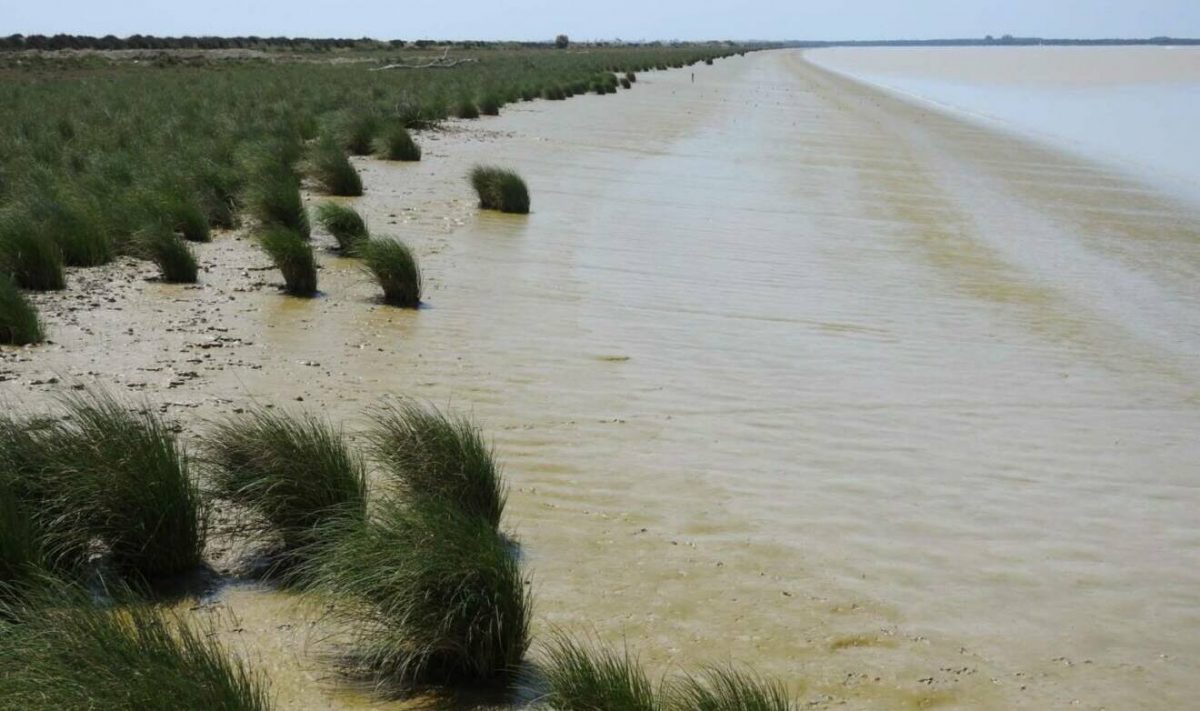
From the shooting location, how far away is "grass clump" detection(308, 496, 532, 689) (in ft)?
14.6

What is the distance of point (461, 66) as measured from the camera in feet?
200

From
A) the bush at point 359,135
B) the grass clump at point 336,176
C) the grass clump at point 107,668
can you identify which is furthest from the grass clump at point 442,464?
the bush at point 359,135

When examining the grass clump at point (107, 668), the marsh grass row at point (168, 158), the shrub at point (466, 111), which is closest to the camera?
the grass clump at point (107, 668)

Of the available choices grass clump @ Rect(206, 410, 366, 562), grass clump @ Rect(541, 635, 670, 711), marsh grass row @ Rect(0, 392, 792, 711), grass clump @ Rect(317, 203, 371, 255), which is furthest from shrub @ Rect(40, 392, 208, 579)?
grass clump @ Rect(317, 203, 371, 255)

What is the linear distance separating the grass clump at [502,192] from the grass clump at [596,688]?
464 inches

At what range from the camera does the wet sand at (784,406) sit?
505 centimetres

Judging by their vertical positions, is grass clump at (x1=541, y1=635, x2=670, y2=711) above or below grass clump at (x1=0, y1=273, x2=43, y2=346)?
below

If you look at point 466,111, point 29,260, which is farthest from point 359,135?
point 29,260

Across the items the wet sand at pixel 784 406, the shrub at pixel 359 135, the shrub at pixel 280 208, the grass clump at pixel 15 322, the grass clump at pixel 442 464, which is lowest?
the wet sand at pixel 784 406

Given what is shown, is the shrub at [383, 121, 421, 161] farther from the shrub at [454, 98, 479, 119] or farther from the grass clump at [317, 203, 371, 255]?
the shrub at [454, 98, 479, 119]

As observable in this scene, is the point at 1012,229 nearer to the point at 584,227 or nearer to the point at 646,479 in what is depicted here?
the point at 584,227

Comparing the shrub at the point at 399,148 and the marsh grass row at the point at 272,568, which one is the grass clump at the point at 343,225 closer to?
the marsh grass row at the point at 272,568

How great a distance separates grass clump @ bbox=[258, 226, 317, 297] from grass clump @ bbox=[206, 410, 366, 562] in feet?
16.8

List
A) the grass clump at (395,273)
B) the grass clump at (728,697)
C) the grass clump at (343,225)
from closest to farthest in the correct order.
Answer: the grass clump at (728,697) → the grass clump at (395,273) → the grass clump at (343,225)
